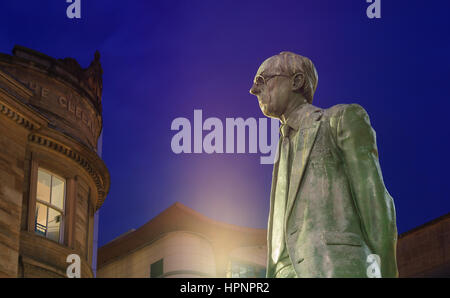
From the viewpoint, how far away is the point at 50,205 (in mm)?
26031

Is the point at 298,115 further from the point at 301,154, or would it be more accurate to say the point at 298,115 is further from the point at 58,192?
the point at 58,192

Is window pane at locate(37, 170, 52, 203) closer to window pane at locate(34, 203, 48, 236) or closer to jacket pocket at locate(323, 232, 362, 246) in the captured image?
window pane at locate(34, 203, 48, 236)

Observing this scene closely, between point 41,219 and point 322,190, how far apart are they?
68.6 feet

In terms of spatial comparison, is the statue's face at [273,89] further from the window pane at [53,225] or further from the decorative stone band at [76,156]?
the window pane at [53,225]

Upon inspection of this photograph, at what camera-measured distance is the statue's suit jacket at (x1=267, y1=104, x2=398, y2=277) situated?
5332 millimetres

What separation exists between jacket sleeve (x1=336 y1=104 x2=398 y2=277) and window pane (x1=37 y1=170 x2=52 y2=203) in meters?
20.7

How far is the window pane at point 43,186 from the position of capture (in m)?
25.8

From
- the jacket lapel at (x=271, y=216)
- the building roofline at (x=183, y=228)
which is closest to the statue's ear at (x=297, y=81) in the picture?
the jacket lapel at (x=271, y=216)

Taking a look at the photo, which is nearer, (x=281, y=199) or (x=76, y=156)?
(x=281, y=199)

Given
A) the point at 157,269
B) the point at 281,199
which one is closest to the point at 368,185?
the point at 281,199

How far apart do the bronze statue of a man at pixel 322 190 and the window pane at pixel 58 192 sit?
21011mm

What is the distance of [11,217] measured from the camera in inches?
927
